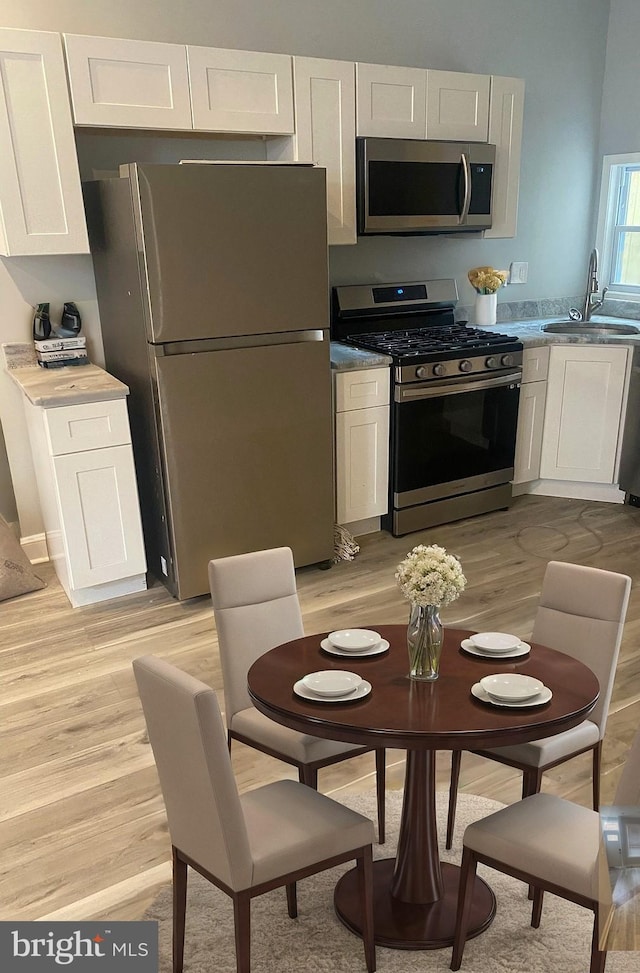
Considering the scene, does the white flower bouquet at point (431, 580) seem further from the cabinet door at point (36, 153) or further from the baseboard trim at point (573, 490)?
the baseboard trim at point (573, 490)

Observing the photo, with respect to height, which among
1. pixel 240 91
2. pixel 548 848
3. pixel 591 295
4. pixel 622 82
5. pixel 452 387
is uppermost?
pixel 622 82

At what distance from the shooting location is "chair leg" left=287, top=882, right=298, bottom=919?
→ 1840 millimetres

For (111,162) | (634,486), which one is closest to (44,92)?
(111,162)

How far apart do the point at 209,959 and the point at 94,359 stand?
9.09 ft

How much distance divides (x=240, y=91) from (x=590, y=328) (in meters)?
2.59

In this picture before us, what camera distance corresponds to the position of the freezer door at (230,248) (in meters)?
2.94

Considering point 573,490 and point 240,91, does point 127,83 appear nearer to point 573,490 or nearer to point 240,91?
point 240,91

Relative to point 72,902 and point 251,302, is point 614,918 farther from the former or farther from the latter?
point 251,302

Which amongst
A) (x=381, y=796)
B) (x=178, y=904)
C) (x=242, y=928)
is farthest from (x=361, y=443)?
(x=242, y=928)

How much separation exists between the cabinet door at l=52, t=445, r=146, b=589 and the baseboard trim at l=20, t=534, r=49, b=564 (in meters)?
0.66

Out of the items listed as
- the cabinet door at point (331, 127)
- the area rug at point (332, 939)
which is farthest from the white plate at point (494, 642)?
the cabinet door at point (331, 127)

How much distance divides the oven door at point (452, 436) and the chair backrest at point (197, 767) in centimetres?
259

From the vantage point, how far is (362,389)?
3809 mm

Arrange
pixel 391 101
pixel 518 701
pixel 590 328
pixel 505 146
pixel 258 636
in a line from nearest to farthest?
pixel 518 701, pixel 258 636, pixel 391 101, pixel 505 146, pixel 590 328
